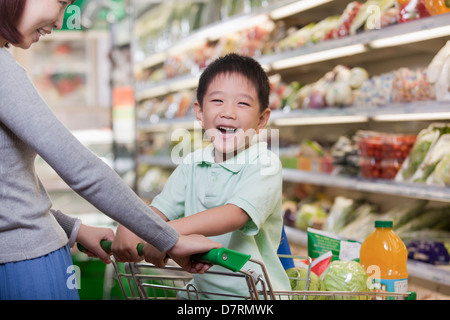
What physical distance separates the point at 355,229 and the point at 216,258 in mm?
2194

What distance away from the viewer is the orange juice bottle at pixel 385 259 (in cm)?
156

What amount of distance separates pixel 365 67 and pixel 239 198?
2422mm

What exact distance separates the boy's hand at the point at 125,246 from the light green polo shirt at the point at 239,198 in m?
0.27

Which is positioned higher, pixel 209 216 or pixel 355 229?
pixel 209 216

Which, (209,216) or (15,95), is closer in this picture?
(15,95)

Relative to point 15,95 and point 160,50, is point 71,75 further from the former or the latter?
point 15,95

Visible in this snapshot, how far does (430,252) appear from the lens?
244 centimetres

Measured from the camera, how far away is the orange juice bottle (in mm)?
1563

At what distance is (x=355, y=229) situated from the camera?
312 centimetres

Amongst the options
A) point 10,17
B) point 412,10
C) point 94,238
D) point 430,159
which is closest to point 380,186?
point 430,159

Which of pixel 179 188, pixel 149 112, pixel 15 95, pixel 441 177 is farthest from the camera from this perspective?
pixel 149 112

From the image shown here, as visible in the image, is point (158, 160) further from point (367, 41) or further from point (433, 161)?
point (433, 161)
